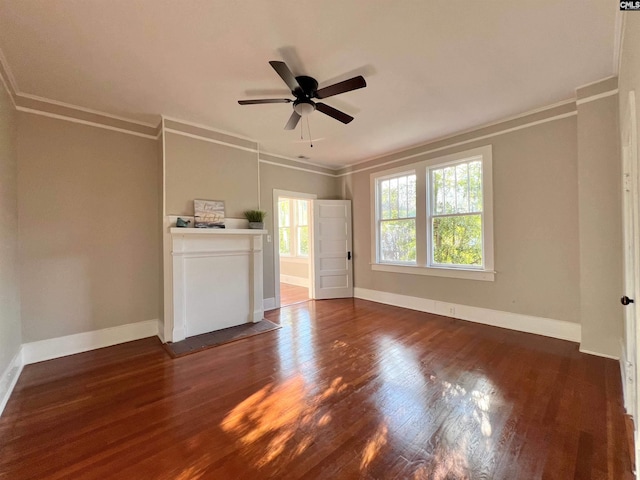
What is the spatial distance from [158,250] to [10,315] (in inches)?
59.4

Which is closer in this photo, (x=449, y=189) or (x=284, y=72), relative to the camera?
(x=284, y=72)

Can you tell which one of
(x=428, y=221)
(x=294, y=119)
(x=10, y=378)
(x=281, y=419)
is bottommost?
(x=281, y=419)

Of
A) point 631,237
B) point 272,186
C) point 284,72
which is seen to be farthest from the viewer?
point 272,186

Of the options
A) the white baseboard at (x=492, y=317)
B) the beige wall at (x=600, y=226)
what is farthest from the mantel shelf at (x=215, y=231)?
the beige wall at (x=600, y=226)

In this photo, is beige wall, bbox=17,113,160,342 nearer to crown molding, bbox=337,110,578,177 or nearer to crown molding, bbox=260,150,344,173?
crown molding, bbox=260,150,344,173

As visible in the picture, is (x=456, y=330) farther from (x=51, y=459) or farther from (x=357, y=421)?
(x=51, y=459)

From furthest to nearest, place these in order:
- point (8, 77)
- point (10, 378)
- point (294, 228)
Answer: point (294, 228) → point (8, 77) → point (10, 378)

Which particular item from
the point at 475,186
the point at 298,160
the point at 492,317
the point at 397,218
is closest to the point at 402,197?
the point at 397,218

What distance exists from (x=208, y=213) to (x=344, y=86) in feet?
8.19

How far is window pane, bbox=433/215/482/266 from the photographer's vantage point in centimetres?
404

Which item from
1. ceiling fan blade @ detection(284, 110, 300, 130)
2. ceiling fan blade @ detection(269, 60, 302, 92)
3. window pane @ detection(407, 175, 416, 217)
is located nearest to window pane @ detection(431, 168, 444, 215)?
window pane @ detection(407, 175, 416, 217)

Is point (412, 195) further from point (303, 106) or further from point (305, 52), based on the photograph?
point (305, 52)

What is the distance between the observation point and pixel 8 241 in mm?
2438

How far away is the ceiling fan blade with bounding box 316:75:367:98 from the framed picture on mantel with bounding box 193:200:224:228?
2.17 meters
